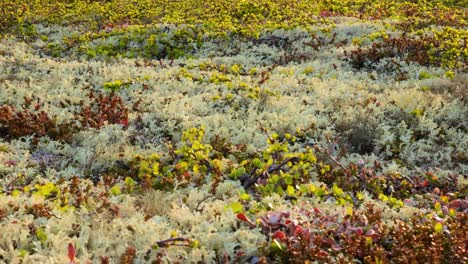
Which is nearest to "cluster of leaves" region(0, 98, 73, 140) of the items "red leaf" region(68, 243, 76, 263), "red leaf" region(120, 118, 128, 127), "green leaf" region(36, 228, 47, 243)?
"red leaf" region(120, 118, 128, 127)

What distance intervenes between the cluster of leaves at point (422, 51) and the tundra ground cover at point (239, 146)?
6 cm

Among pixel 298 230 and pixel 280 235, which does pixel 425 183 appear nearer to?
pixel 298 230

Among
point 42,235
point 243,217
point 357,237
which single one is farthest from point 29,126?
point 357,237

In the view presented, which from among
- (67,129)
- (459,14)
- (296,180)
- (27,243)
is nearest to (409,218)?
(296,180)

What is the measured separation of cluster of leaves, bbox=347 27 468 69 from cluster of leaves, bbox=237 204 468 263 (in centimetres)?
849

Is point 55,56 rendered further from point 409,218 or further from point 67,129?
point 409,218

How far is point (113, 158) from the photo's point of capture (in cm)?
679

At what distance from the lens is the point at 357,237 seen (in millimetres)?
4148

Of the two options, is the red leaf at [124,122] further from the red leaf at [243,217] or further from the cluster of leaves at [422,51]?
the cluster of leaves at [422,51]

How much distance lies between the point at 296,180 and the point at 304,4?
17.0 meters

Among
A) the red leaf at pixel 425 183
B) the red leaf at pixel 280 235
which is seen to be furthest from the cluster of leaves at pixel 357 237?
the red leaf at pixel 425 183

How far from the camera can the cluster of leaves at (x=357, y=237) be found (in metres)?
3.87

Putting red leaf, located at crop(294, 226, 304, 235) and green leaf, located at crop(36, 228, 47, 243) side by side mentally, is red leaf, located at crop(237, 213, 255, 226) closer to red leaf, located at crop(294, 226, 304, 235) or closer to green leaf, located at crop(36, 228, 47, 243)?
red leaf, located at crop(294, 226, 304, 235)

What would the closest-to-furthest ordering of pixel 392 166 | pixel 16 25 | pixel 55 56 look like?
pixel 392 166 → pixel 55 56 → pixel 16 25
